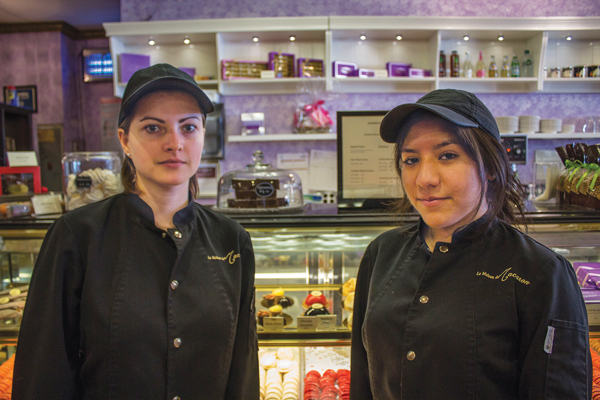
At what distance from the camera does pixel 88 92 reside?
657 cm

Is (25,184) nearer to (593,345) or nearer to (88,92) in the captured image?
(593,345)

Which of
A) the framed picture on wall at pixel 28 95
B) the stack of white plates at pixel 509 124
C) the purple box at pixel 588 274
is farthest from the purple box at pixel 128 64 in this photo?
the purple box at pixel 588 274

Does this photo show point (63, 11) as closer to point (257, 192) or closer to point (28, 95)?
point (28, 95)

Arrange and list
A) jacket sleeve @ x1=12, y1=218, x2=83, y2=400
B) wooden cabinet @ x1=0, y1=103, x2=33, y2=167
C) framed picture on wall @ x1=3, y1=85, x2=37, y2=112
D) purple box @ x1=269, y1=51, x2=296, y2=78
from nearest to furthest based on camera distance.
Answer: jacket sleeve @ x1=12, y1=218, x2=83, y2=400 < wooden cabinet @ x1=0, y1=103, x2=33, y2=167 < purple box @ x1=269, y1=51, x2=296, y2=78 < framed picture on wall @ x1=3, y1=85, x2=37, y2=112

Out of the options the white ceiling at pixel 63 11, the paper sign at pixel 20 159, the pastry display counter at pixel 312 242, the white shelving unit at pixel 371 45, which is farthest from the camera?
the white ceiling at pixel 63 11

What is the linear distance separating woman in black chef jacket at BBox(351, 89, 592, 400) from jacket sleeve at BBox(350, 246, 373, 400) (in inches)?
2.8

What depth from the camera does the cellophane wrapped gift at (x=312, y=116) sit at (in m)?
4.68

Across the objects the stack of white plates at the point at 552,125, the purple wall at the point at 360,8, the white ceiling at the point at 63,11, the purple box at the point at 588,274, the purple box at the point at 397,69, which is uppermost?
the white ceiling at the point at 63,11

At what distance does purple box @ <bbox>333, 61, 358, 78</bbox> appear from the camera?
4.60 m

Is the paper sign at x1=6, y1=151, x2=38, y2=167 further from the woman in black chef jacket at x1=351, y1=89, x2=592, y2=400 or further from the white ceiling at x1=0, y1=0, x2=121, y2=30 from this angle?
the white ceiling at x1=0, y1=0, x2=121, y2=30

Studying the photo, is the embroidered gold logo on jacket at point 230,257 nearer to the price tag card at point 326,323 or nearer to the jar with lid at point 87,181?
the price tag card at point 326,323

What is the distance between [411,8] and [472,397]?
498 cm

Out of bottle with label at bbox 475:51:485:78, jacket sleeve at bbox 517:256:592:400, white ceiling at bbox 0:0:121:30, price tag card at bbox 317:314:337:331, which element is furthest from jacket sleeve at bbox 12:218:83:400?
white ceiling at bbox 0:0:121:30

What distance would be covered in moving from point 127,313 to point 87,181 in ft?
3.36
